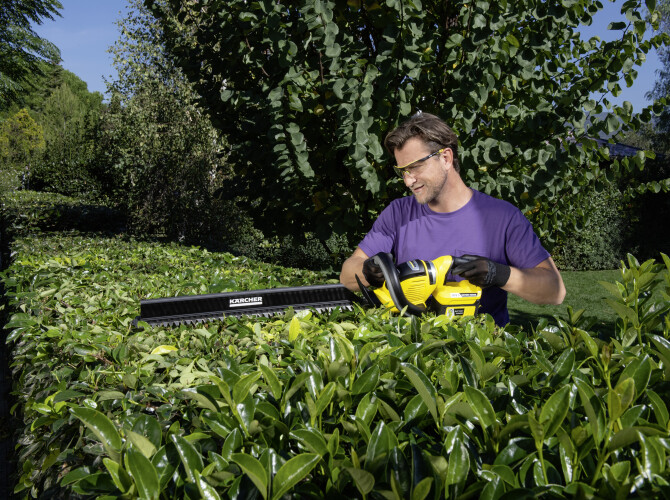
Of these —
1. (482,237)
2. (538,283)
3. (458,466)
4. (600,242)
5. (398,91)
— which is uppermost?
(398,91)

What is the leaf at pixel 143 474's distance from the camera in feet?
3.32

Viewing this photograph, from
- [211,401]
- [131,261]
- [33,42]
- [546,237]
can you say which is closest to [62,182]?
[33,42]

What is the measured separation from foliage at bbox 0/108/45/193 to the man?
40.1 meters

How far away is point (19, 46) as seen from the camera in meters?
25.2

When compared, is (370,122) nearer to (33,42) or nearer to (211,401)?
(211,401)

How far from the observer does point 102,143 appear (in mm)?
19609

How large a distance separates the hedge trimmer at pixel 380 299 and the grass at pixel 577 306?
594cm

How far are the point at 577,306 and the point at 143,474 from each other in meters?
11.4

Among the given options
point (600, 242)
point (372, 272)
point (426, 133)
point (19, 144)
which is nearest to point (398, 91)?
point (426, 133)

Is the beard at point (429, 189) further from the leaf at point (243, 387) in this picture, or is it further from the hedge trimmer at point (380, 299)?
the leaf at point (243, 387)

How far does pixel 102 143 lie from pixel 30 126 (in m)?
43.4

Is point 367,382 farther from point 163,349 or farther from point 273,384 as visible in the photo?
point 163,349

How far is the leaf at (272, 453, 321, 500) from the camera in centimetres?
97

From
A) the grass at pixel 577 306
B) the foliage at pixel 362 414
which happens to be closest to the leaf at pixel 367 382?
the foliage at pixel 362 414
